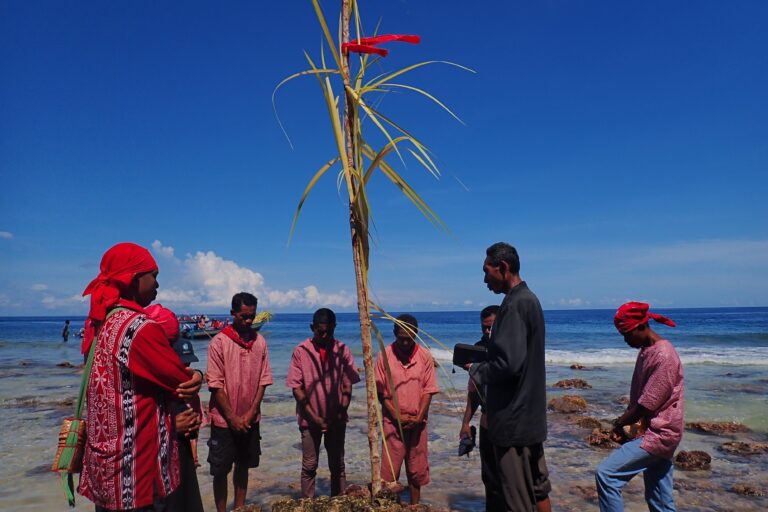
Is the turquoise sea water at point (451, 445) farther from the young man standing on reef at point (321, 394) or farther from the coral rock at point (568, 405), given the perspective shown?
the young man standing on reef at point (321, 394)

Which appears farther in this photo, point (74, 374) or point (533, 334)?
point (74, 374)

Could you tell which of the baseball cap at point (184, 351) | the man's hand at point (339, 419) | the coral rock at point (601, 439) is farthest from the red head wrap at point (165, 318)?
the coral rock at point (601, 439)

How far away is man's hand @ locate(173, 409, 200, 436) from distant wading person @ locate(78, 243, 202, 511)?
9.8 inches

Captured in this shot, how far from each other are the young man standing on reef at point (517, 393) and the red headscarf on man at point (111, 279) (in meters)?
1.89

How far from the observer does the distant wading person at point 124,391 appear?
207 cm

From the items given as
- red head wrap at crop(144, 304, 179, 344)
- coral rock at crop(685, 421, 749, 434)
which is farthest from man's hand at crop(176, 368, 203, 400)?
coral rock at crop(685, 421, 749, 434)

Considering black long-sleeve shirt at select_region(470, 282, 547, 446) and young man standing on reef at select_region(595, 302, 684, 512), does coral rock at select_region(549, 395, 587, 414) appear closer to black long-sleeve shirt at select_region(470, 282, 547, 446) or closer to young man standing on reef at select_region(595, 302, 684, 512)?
young man standing on reef at select_region(595, 302, 684, 512)

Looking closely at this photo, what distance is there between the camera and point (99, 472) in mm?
2074

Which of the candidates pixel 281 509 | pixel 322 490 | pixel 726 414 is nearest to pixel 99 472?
pixel 281 509

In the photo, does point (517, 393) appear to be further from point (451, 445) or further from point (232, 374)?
point (451, 445)

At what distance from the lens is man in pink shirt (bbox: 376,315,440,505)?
13.4ft

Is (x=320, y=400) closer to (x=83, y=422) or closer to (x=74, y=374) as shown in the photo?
(x=83, y=422)

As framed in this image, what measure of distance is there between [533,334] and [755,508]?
3.59 metres

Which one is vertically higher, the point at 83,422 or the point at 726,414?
the point at 83,422
